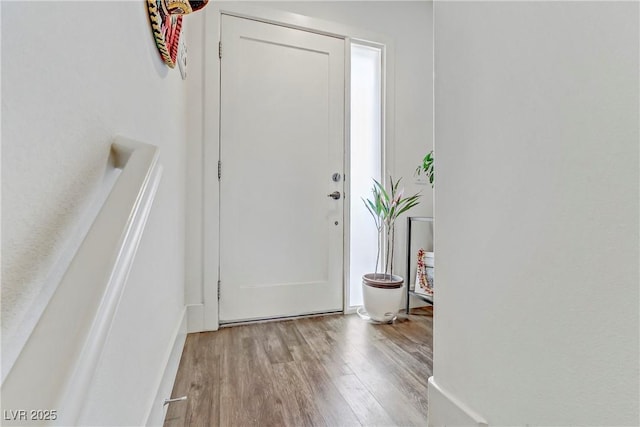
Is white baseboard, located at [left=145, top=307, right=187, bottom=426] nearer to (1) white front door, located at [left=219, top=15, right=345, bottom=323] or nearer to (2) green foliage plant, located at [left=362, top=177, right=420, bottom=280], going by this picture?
(1) white front door, located at [left=219, top=15, right=345, bottom=323]

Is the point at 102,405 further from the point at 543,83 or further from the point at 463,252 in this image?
the point at 543,83

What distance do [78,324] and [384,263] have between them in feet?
7.13

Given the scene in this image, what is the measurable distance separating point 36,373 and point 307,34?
7.71ft

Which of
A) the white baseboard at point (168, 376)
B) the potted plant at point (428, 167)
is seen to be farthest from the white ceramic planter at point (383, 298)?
the white baseboard at point (168, 376)

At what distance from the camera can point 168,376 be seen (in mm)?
1180

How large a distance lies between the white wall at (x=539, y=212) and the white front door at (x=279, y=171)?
119 centimetres

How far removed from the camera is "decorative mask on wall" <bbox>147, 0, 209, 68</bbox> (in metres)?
0.86

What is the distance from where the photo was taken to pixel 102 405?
0.53m

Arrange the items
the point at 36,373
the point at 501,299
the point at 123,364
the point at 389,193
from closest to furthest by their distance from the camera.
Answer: the point at 36,373
the point at 123,364
the point at 501,299
the point at 389,193

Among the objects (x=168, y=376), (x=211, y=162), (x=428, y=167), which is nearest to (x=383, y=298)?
(x=428, y=167)

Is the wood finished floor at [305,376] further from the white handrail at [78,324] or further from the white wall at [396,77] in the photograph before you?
the white handrail at [78,324]

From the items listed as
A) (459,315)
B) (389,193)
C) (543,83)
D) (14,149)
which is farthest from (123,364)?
(389,193)

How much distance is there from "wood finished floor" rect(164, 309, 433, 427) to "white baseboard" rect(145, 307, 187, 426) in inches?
1.6

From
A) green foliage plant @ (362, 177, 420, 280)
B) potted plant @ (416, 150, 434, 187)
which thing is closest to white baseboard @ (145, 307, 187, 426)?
green foliage plant @ (362, 177, 420, 280)
